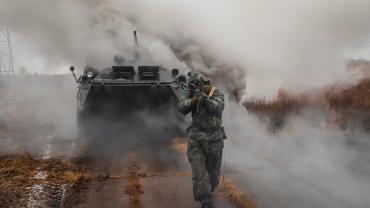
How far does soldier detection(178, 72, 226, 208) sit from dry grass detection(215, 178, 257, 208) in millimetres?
436

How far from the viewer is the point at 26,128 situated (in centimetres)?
1345

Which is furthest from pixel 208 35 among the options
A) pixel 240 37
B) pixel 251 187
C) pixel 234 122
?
pixel 251 187

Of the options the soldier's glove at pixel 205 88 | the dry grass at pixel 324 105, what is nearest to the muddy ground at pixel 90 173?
the soldier's glove at pixel 205 88

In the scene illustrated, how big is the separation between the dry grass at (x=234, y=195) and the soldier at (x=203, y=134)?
0.44 metres

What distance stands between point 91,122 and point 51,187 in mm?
4611

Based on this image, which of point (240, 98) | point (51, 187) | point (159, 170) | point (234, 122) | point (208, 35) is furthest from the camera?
point (208, 35)

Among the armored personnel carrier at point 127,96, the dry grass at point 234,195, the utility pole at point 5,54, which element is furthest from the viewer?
the utility pole at point 5,54

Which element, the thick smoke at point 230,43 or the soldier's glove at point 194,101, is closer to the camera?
the soldier's glove at point 194,101

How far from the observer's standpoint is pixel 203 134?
5.86m

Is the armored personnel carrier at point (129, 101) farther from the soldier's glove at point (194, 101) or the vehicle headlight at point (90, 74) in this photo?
the soldier's glove at point (194, 101)

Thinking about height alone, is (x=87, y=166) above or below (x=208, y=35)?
below

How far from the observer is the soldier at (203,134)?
5.73 m

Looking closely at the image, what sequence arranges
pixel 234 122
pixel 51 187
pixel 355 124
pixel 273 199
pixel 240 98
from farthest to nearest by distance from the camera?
pixel 240 98, pixel 234 122, pixel 355 124, pixel 51 187, pixel 273 199

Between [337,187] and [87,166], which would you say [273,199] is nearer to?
[337,187]
